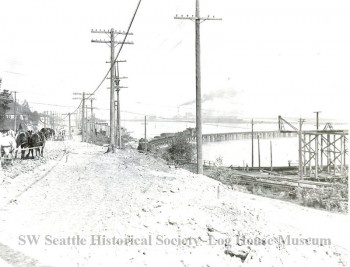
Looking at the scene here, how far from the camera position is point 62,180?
1245cm

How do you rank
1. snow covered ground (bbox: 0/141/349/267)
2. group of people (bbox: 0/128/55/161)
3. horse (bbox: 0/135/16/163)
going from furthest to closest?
group of people (bbox: 0/128/55/161) → horse (bbox: 0/135/16/163) → snow covered ground (bbox: 0/141/349/267)

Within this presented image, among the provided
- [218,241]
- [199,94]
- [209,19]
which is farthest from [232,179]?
[218,241]

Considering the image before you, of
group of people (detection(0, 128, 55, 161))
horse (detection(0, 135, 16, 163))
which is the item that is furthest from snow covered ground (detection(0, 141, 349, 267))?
group of people (detection(0, 128, 55, 161))

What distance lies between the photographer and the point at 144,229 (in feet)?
25.6

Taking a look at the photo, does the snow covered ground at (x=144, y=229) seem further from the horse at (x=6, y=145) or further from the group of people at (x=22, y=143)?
the group of people at (x=22, y=143)

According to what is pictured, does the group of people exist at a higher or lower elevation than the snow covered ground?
higher

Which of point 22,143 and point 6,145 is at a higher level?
point 22,143

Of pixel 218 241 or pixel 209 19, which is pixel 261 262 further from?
pixel 209 19

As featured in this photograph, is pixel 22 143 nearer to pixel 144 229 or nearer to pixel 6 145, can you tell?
pixel 6 145

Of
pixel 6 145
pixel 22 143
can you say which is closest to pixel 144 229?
pixel 6 145

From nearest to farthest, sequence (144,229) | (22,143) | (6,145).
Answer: (144,229), (6,145), (22,143)

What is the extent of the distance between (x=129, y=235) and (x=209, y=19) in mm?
10617

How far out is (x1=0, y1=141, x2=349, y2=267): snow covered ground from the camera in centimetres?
696

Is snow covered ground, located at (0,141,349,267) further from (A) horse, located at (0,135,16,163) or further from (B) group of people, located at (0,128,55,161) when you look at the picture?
(B) group of people, located at (0,128,55,161)
